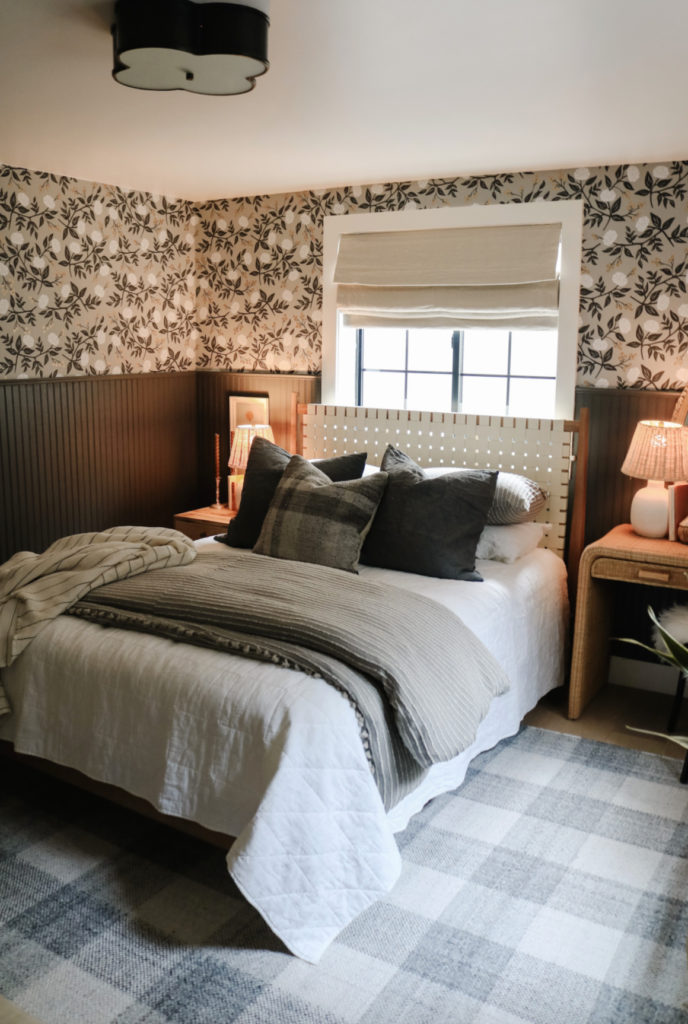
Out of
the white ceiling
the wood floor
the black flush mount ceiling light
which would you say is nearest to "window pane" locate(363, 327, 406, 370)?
the white ceiling

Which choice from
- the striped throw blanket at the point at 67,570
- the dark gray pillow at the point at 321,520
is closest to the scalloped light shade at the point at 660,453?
the dark gray pillow at the point at 321,520

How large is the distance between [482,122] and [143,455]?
2.64m

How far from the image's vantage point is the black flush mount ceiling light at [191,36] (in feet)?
7.23

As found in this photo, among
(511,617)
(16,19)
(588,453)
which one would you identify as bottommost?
(511,617)

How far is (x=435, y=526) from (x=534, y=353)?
4.19 ft

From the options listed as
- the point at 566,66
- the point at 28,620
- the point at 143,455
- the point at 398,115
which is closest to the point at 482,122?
the point at 398,115

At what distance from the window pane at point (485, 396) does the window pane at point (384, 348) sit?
0.40 m

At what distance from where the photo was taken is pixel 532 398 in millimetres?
4270

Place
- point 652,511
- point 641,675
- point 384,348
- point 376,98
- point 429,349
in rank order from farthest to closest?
1. point 384,348
2. point 429,349
3. point 641,675
4. point 652,511
5. point 376,98

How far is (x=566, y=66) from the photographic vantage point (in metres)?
2.56

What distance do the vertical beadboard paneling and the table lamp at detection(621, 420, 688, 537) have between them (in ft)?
8.66

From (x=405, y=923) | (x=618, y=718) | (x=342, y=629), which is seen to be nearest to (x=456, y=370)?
(x=618, y=718)

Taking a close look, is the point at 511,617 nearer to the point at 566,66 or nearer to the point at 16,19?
the point at 566,66

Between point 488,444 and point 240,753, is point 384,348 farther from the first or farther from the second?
point 240,753
